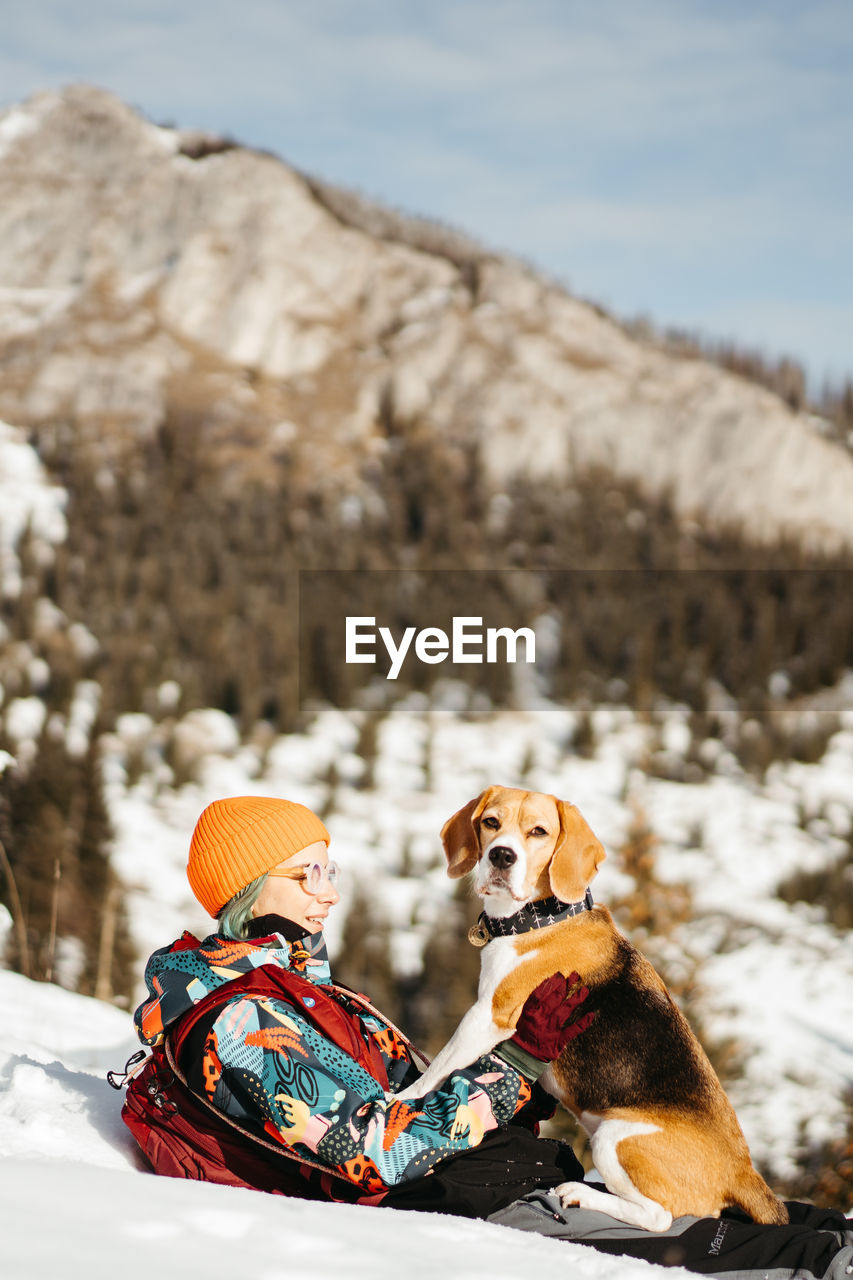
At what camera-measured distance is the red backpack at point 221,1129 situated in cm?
224

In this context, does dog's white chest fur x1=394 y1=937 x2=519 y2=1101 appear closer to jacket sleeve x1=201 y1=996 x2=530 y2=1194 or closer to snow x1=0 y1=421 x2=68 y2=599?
jacket sleeve x1=201 y1=996 x2=530 y2=1194

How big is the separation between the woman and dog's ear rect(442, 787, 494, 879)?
520mm

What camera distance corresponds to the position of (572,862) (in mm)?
2836

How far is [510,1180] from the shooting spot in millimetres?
2416

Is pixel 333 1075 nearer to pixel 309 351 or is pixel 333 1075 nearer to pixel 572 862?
pixel 572 862

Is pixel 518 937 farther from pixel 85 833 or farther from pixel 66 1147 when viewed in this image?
pixel 85 833

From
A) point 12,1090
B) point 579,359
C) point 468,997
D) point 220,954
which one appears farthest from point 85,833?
point 579,359

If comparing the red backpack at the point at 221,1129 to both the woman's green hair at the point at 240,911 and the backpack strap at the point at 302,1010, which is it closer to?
the backpack strap at the point at 302,1010

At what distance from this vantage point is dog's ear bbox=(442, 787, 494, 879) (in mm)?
3047

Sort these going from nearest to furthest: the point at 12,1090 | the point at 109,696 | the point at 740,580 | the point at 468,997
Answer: the point at 12,1090
the point at 468,997
the point at 109,696
the point at 740,580

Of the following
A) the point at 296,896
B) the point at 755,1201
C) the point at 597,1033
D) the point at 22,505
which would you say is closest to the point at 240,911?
the point at 296,896

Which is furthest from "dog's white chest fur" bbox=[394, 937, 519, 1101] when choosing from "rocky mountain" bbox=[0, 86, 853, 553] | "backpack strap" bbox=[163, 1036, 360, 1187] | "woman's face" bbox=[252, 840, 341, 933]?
"rocky mountain" bbox=[0, 86, 853, 553]

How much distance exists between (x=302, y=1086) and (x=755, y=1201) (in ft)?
3.61

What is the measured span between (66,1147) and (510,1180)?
984 mm
